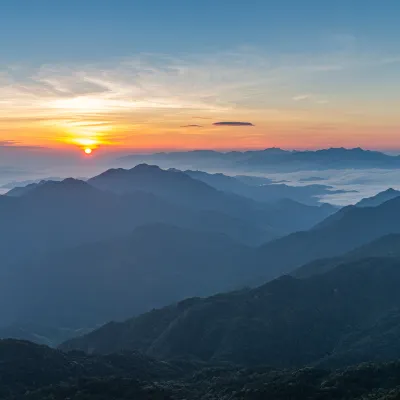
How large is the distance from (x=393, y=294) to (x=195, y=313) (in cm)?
5620

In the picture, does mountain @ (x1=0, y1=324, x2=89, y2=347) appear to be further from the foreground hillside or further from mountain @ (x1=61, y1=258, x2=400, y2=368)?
the foreground hillside

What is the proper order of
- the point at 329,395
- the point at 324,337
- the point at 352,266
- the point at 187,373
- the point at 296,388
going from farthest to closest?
the point at 352,266 → the point at 324,337 → the point at 187,373 → the point at 296,388 → the point at 329,395

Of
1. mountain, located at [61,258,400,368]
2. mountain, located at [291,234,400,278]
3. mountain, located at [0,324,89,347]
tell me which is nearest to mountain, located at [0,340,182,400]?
mountain, located at [61,258,400,368]

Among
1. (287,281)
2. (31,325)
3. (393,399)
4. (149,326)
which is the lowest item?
(31,325)

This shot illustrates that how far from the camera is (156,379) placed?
74062mm

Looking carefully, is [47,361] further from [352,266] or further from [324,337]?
[352,266]

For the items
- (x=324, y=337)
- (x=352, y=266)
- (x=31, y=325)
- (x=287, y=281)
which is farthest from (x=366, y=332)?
(x=31, y=325)

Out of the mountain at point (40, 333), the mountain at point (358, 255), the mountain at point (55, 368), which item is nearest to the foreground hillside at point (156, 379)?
the mountain at point (55, 368)

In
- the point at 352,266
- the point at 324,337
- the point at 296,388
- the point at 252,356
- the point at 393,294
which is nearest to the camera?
the point at 296,388

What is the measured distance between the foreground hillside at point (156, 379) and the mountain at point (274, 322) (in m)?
25.0

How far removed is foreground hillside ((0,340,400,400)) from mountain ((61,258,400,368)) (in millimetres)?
24996

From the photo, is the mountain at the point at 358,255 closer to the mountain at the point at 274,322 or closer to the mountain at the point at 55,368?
the mountain at the point at 274,322

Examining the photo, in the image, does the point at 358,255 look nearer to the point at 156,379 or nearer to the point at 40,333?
the point at 40,333

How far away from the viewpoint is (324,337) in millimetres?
111062
